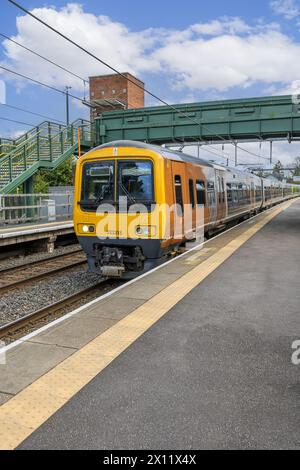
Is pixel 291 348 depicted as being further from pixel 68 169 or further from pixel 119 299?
pixel 68 169

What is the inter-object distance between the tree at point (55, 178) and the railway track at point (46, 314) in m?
26.5

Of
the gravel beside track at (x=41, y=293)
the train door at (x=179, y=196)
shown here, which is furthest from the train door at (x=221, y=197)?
the gravel beside track at (x=41, y=293)

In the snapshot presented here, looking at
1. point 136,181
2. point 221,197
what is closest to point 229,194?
point 221,197

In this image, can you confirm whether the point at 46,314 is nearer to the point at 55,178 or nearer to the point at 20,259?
the point at 20,259

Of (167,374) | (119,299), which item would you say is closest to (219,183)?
(119,299)

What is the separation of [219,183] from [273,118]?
404 inches

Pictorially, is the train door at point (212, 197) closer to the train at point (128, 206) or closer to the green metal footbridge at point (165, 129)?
the train at point (128, 206)

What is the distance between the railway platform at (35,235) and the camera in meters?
13.6

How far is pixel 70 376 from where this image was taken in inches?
157

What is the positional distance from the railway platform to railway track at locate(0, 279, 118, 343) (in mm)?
5496

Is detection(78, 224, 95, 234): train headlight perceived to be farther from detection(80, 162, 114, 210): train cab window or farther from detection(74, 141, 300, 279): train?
detection(80, 162, 114, 210): train cab window

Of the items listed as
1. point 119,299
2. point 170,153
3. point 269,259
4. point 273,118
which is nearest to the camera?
point 119,299

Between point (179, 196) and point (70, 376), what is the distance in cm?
619

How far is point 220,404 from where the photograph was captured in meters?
3.47
